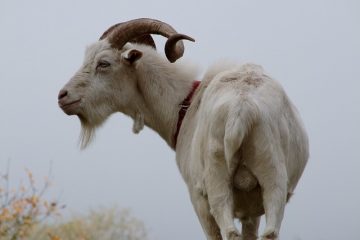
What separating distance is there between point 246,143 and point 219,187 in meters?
0.44

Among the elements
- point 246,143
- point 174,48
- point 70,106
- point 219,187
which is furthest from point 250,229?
point 70,106

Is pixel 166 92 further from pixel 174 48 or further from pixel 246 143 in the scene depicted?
pixel 246 143

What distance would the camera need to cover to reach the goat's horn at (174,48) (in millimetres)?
7961

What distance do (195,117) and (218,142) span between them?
132 cm

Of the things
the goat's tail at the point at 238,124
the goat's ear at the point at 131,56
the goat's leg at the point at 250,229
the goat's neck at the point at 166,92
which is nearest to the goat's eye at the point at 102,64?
the goat's ear at the point at 131,56

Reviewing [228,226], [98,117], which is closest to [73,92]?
[98,117]

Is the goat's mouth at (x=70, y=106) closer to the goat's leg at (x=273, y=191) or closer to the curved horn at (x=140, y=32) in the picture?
the curved horn at (x=140, y=32)

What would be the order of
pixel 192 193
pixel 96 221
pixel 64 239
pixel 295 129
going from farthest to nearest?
pixel 96 221, pixel 64 239, pixel 192 193, pixel 295 129

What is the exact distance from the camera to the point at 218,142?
6.18 metres

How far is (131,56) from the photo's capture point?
802 cm

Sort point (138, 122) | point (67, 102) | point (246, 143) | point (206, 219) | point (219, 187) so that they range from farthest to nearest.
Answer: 1. point (138, 122)
2. point (67, 102)
3. point (206, 219)
4. point (219, 187)
5. point (246, 143)

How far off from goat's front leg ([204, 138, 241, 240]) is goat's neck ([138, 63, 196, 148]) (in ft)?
5.75

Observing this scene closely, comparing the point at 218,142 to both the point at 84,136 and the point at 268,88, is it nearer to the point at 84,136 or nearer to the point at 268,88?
the point at 268,88

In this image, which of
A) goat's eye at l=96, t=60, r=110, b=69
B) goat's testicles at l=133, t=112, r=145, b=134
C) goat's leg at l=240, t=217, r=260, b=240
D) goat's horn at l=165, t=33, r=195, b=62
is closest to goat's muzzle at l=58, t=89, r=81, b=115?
goat's eye at l=96, t=60, r=110, b=69
